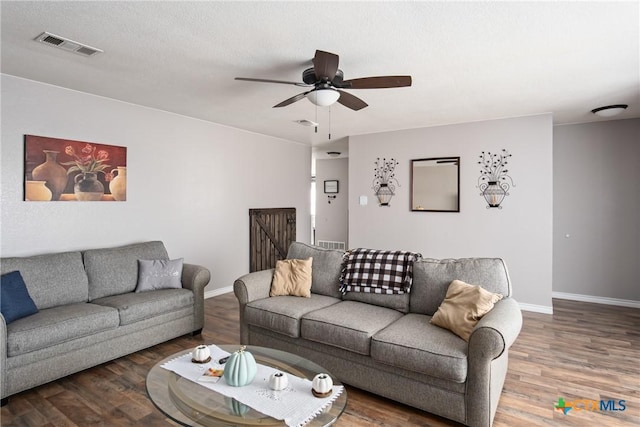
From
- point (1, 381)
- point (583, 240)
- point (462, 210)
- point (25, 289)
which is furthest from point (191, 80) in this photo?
point (583, 240)

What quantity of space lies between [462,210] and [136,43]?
4.33 meters

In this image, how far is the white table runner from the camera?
1.69m

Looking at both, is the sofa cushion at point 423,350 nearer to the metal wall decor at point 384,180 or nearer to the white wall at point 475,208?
the white wall at point 475,208

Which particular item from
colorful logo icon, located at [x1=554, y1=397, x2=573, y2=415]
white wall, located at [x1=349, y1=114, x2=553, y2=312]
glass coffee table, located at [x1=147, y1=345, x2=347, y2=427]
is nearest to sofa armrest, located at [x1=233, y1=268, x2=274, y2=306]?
glass coffee table, located at [x1=147, y1=345, x2=347, y2=427]

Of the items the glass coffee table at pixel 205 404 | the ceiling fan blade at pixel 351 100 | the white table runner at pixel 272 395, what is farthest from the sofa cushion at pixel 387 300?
the ceiling fan blade at pixel 351 100

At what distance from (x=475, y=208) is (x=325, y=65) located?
346cm

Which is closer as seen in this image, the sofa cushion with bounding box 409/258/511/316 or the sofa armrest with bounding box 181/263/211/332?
the sofa cushion with bounding box 409/258/511/316

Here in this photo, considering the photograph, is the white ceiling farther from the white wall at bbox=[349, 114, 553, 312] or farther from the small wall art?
the small wall art

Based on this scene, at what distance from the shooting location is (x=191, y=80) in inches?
132

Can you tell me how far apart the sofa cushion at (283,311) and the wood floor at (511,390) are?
25.6 inches

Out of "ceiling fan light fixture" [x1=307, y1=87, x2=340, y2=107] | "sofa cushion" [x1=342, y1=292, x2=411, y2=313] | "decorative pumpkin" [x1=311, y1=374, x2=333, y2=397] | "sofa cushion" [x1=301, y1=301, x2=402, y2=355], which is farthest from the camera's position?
"sofa cushion" [x1=342, y1=292, x2=411, y2=313]

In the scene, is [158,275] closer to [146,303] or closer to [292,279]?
[146,303]

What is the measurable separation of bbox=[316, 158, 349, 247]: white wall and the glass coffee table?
22.3ft

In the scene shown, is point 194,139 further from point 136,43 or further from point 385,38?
point 385,38
